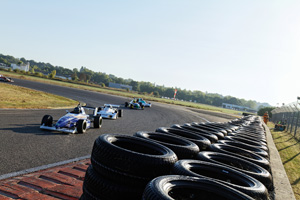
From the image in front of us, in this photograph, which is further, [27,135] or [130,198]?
[27,135]

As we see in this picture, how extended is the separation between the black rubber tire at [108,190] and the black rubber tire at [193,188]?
0.55 meters

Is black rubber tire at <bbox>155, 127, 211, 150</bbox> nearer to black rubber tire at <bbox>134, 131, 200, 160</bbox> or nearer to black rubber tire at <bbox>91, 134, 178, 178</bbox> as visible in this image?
black rubber tire at <bbox>134, 131, 200, 160</bbox>

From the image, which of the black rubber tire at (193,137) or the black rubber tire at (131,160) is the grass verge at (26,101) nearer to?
the black rubber tire at (193,137)

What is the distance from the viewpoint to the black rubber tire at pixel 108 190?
262cm

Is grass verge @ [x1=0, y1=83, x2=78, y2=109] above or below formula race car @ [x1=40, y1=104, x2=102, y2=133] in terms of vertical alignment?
below

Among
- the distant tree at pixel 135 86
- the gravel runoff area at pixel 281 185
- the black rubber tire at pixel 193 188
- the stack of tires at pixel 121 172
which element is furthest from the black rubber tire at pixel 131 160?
the distant tree at pixel 135 86

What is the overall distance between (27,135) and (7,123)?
183cm

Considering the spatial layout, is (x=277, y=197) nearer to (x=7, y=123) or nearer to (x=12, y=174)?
(x=12, y=174)

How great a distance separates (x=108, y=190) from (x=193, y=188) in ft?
3.25

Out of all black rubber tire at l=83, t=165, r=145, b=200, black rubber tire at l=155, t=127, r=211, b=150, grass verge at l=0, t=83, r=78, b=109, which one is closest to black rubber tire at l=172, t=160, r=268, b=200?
black rubber tire at l=83, t=165, r=145, b=200

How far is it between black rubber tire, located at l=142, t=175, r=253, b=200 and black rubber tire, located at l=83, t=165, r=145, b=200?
553 millimetres

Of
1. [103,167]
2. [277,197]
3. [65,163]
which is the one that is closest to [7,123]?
[65,163]

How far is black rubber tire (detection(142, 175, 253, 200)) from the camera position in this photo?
205 cm

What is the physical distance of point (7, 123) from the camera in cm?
807
